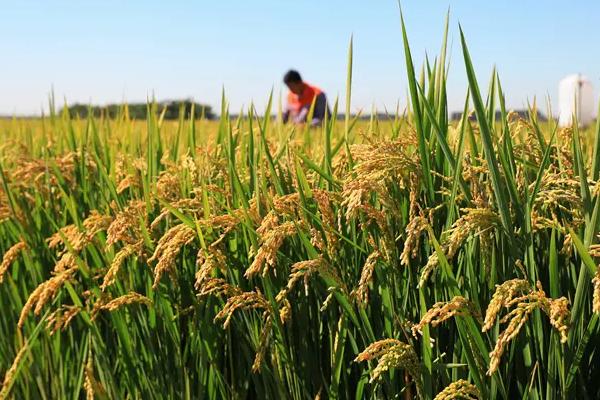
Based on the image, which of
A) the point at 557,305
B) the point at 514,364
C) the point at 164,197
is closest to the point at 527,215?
the point at 557,305

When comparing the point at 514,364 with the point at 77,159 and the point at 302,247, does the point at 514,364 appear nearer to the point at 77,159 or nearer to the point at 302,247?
the point at 302,247

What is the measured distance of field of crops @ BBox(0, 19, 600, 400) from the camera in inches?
60.8

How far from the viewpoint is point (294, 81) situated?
11375 mm

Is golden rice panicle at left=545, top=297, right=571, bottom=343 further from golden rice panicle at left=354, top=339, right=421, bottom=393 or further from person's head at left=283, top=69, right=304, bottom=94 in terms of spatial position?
person's head at left=283, top=69, right=304, bottom=94

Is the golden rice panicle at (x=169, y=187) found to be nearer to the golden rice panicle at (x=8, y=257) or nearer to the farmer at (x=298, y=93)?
the golden rice panicle at (x=8, y=257)

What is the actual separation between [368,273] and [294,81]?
9.98 metres

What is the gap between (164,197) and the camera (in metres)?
2.40

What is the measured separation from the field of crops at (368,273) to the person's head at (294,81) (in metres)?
8.86

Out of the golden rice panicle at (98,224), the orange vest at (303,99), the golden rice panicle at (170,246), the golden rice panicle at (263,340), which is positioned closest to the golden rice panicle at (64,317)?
the golden rice panicle at (98,224)

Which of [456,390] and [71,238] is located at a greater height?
[71,238]

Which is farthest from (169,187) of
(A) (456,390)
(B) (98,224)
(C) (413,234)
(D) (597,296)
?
(D) (597,296)

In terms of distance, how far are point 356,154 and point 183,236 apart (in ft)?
1.59

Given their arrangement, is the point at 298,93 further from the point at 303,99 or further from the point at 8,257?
the point at 8,257

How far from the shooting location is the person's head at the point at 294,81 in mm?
11375
